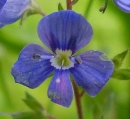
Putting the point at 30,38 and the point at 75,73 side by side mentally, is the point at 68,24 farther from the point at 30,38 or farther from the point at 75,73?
the point at 30,38

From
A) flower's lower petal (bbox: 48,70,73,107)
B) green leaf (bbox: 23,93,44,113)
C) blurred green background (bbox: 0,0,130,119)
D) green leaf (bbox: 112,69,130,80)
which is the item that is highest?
green leaf (bbox: 112,69,130,80)

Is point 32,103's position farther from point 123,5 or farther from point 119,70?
point 123,5

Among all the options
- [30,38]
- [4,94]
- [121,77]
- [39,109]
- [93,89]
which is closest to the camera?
[93,89]

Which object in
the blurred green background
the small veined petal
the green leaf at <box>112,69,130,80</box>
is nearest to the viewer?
the small veined petal

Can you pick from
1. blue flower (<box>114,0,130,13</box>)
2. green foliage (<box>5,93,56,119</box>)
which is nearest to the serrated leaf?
green foliage (<box>5,93,56,119</box>)

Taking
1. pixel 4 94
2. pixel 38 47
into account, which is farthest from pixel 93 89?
pixel 4 94

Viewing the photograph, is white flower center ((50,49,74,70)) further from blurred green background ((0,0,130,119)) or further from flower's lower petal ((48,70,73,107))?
blurred green background ((0,0,130,119))
